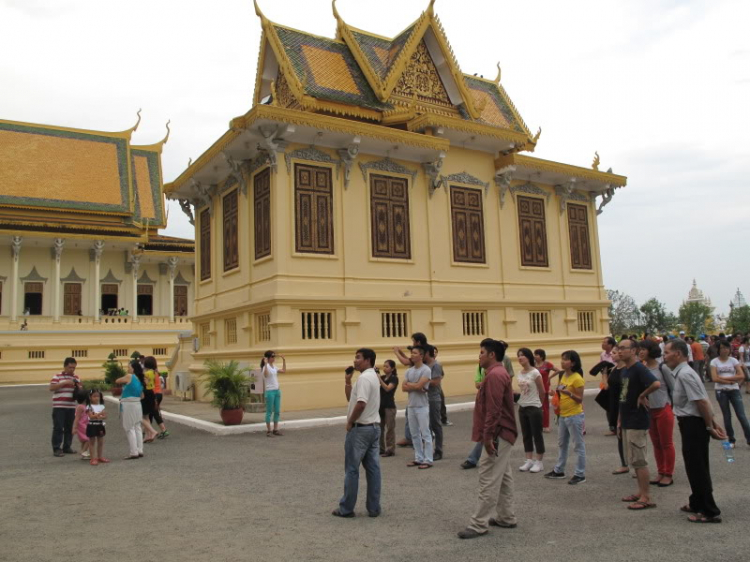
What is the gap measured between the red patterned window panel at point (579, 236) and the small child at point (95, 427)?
1781 centimetres

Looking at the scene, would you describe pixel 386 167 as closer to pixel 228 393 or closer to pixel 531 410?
pixel 228 393

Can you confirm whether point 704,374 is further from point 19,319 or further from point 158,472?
point 19,319

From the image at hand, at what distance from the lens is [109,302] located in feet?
130

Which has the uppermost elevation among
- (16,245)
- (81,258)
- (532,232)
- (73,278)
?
(16,245)

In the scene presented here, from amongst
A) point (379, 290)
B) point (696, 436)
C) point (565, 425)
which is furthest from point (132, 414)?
point (379, 290)

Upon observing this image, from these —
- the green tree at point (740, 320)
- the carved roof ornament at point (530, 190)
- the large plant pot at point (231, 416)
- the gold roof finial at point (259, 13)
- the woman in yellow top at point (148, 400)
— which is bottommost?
the large plant pot at point (231, 416)

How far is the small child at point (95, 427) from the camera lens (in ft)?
32.4

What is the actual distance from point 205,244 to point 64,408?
39.4 ft

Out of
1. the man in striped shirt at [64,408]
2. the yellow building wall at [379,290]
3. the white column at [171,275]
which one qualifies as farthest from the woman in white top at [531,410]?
the white column at [171,275]

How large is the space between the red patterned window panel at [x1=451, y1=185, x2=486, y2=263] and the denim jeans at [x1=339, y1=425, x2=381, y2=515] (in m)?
14.0

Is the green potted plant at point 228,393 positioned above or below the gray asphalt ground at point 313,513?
above

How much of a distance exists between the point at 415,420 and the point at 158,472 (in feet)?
12.2

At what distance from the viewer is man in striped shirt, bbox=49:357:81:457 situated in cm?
1095

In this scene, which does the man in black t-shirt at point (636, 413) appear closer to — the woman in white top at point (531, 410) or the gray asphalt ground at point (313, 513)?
the gray asphalt ground at point (313, 513)
